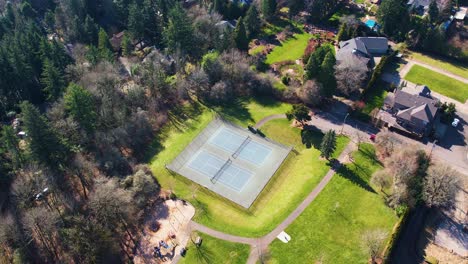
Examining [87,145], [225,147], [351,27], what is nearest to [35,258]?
[87,145]

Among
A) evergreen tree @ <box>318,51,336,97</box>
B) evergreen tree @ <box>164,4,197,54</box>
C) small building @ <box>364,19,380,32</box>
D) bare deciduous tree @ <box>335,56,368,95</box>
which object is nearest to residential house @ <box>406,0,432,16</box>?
small building @ <box>364,19,380,32</box>

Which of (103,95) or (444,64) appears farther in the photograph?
(444,64)

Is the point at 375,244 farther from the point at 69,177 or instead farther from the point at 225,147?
the point at 69,177

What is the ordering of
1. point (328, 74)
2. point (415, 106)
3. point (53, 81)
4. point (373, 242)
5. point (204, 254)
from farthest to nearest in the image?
point (328, 74), point (53, 81), point (415, 106), point (204, 254), point (373, 242)

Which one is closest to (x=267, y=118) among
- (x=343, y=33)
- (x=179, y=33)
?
(x=179, y=33)

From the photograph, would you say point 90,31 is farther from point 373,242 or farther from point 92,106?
point 373,242

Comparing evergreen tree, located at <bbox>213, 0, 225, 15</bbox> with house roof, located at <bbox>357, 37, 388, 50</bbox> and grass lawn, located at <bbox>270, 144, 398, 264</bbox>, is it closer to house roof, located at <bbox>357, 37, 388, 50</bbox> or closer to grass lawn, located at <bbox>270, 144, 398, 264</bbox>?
house roof, located at <bbox>357, 37, 388, 50</bbox>

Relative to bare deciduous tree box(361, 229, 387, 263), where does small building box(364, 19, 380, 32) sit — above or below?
above
